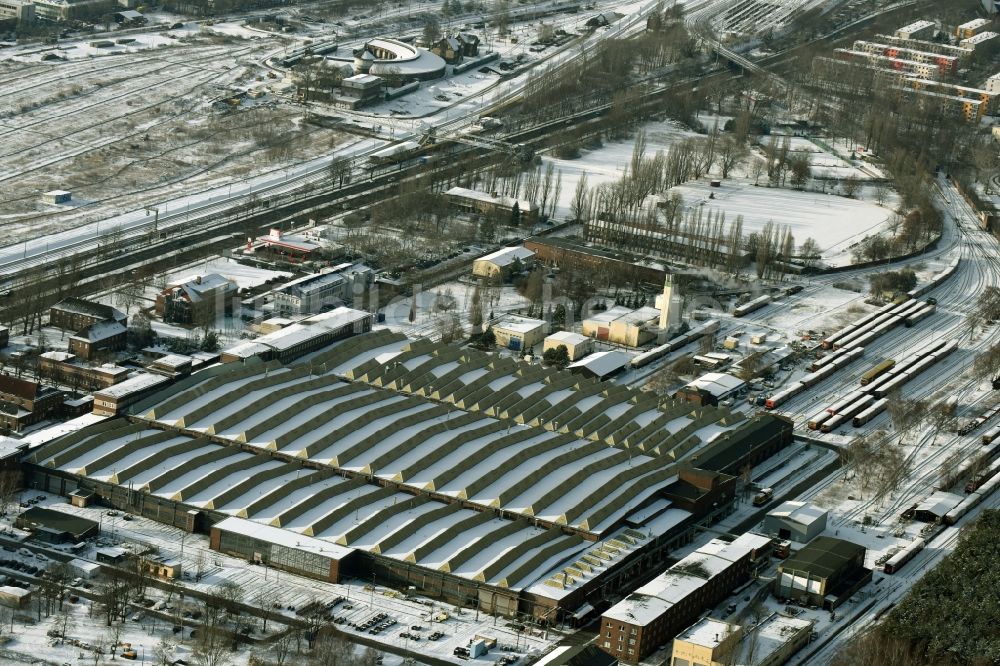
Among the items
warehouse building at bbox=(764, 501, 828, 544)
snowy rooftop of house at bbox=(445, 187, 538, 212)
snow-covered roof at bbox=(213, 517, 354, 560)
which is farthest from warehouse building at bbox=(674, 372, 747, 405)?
snowy rooftop of house at bbox=(445, 187, 538, 212)

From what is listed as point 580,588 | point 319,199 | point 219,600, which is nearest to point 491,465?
point 580,588

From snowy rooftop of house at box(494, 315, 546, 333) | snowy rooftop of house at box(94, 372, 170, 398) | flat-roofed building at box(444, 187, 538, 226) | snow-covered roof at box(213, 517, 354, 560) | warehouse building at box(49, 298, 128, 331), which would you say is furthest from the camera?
flat-roofed building at box(444, 187, 538, 226)

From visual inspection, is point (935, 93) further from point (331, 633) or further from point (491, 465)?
point (331, 633)

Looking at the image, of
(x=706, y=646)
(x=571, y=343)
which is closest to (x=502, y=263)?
(x=571, y=343)

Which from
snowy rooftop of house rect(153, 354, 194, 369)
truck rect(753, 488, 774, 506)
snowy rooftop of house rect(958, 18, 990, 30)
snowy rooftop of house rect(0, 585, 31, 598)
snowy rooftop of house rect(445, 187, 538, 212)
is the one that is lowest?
truck rect(753, 488, 774, 506)

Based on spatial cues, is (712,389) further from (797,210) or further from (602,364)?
(797,210)

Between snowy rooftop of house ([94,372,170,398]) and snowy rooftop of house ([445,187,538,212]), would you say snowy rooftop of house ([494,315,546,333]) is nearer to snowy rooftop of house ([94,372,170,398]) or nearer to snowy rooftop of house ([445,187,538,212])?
snowy rooftop of house ([445,187,538,212])

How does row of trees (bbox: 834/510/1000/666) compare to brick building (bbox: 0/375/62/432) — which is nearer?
row of trees (bbox: 834/510/1000/666)
